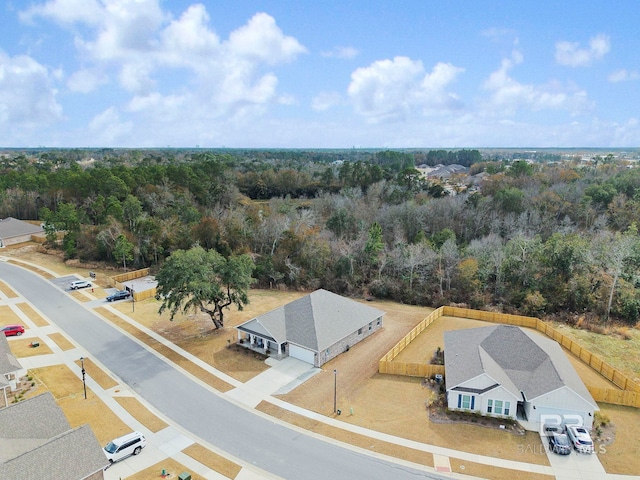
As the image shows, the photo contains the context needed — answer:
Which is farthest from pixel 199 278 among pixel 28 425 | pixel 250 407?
pixel 28 425

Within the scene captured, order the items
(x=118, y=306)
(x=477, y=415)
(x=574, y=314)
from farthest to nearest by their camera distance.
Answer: (x=118, y=306) < (x=574, y=314) < (x=477, y=415)

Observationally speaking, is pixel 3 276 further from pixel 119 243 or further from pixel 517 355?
pixel 517 355

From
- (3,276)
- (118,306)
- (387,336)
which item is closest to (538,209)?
(387,336)

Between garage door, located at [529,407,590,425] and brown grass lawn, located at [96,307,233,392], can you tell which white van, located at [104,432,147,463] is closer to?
brown grass lawn, located at [96,307,233,392]

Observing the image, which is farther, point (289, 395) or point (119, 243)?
point (119, 243)

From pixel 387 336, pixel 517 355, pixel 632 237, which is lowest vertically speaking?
pixel 387 336

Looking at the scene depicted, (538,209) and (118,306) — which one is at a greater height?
(538,209)

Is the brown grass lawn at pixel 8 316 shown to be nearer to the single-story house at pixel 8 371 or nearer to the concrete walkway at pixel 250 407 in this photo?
the concrete walkway at pixel 250 407

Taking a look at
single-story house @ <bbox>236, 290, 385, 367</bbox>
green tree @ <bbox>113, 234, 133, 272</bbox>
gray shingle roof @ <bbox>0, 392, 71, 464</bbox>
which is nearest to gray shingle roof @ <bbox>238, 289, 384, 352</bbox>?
single-story house @ <bbox>236, 290, 385, 367</bbox>
